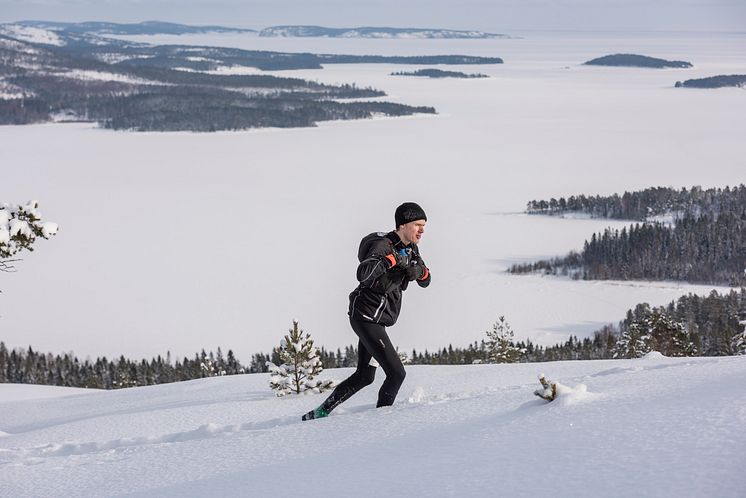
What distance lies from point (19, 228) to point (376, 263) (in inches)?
235

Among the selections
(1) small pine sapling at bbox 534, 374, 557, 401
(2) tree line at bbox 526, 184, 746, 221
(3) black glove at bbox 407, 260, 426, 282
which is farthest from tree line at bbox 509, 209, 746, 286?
(1) small pine sapling at bbox 534, 374, 557, 401

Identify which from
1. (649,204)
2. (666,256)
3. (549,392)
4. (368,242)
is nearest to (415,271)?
(368,242)

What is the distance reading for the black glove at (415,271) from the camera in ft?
23.9

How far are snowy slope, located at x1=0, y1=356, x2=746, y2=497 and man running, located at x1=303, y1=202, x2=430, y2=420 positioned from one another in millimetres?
593

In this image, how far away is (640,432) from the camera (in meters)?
5.38

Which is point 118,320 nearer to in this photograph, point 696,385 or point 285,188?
point 696,385

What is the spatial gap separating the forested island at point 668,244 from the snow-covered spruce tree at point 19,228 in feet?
265

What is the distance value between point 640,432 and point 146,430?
22.7 feet

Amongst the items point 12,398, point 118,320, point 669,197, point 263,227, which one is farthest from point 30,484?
point 669,197

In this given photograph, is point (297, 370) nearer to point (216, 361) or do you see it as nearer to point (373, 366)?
point (373, 366)

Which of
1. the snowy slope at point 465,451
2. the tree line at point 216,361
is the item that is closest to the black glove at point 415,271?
the snowy slope at point 465,451

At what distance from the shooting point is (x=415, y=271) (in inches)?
288

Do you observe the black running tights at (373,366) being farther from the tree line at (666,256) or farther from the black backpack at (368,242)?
the tree line at (666,256)

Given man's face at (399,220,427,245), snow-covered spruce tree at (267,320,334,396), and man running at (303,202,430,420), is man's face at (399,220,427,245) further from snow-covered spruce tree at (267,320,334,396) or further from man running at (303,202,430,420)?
snow-covered spruce tree at (267,320,334,396)
